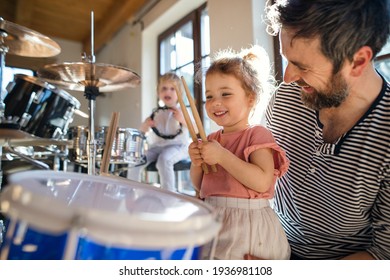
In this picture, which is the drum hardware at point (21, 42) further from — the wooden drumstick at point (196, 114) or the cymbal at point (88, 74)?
the wooden drumstick at point (196, 114)

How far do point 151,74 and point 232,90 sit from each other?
1.97 metres

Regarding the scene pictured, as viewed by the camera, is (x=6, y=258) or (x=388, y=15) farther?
(x=388, y=15)

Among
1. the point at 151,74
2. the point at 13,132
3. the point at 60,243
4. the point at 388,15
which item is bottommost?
the point at 60,243

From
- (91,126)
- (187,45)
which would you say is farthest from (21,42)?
(187,45)

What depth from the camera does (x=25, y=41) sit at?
1103 millimetres

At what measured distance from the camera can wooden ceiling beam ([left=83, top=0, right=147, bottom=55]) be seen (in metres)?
2.34

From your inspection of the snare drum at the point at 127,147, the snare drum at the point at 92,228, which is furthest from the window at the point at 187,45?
the snare drum at the point at 92,228

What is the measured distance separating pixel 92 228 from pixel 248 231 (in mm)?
354

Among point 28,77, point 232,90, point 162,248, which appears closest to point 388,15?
point 232,90

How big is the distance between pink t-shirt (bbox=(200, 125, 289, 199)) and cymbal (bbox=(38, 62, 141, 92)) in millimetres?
639

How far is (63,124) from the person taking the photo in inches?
56.1
